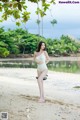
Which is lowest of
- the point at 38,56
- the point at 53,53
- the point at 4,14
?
the point at 53,53

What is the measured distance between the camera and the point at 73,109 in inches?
419

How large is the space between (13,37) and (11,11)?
1805 inches

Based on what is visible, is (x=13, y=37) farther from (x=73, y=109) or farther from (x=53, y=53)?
(x=73, y=109)

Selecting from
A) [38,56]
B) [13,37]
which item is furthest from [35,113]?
[13,37]

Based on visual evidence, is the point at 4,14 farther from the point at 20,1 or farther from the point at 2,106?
the point at 2,106

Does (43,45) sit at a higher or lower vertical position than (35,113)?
higher

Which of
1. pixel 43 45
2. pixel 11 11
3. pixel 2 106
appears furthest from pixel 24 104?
pixel 11 11

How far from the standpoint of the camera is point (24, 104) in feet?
35.7

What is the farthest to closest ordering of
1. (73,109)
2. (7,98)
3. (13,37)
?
(13,37) < (7,98) < (73,109)

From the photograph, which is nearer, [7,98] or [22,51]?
[7,98]

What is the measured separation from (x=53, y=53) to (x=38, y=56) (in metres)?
49.9

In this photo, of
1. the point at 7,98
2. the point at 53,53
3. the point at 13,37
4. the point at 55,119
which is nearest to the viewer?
the point at 55,119

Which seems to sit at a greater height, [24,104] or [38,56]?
[38,56]

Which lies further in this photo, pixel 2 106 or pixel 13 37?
pixel 13 37
